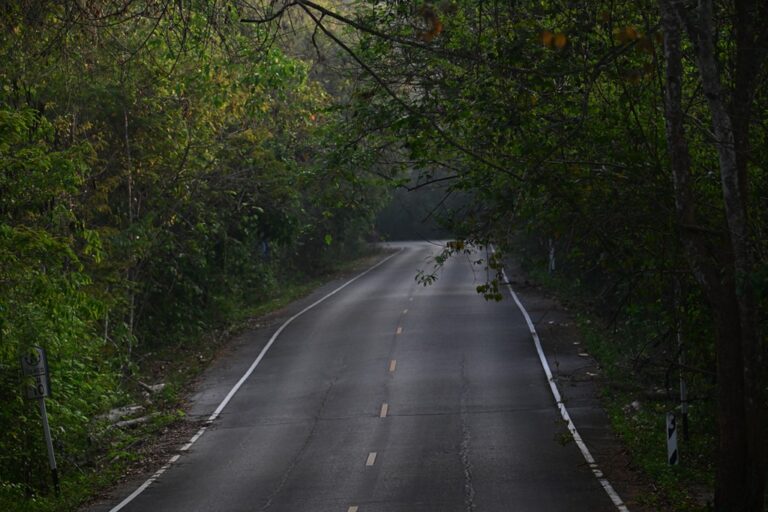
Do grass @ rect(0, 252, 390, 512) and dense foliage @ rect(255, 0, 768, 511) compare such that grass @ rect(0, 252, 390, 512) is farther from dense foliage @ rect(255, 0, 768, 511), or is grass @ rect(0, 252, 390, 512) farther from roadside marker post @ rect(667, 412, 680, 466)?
roadside marker post @ rect(667, 412, 680, 466)

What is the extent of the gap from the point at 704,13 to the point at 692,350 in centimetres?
600

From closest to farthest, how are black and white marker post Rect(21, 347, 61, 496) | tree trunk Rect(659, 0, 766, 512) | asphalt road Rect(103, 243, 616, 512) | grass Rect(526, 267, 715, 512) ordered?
1. tree trunk Rect(659, 0, 766, 512)
2. grass Rect(526, 267, 715, 512)
3. asphalt road Rect(103, 243, 616, 512)
4. black and white marker post Rect(21, 347, 61, 496)

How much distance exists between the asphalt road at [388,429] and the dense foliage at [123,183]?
8.31ft

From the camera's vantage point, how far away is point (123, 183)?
85.8 feet

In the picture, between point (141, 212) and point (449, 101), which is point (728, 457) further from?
point (141, 212)

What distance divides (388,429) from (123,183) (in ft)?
31.8

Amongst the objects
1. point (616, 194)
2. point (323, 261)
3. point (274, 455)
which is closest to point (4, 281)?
point (274, 455)

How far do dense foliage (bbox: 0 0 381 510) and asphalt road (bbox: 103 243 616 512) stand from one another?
2533 mm

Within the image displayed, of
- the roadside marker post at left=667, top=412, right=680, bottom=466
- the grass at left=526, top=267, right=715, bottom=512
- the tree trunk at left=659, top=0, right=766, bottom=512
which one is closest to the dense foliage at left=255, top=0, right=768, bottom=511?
the tree trunk at left=659, top=0, right=766, bottom=512

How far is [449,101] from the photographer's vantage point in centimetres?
1395

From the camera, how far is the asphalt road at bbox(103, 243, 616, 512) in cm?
1564

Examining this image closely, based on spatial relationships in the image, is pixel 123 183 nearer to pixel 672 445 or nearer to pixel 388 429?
pixel 388 429

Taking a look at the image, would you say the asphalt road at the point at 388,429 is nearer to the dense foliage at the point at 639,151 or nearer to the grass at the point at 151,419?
the grass at the point at 151,419

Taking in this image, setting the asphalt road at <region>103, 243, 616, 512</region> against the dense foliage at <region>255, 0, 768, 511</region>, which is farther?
the asphalt road at <region>103, 243, 616, 512</region>
